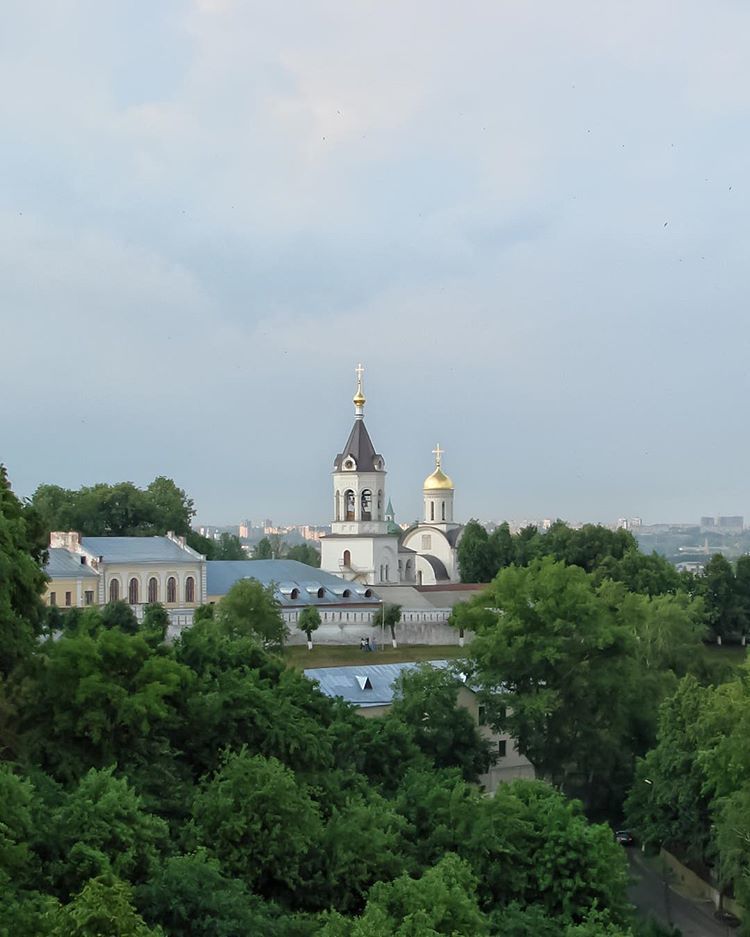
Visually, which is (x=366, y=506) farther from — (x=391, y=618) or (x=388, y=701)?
(x=388, y=701)

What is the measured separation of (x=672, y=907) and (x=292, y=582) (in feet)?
116

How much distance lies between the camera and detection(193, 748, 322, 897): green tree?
68.2ft

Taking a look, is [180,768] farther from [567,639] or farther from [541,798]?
[567,639]

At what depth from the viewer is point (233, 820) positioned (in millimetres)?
20938

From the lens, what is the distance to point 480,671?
109 ft

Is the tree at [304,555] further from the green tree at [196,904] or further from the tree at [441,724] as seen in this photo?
the green tree at [196,904]

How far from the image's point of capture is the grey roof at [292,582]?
60062 millimetres

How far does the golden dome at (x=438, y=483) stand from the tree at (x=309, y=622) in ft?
84.3

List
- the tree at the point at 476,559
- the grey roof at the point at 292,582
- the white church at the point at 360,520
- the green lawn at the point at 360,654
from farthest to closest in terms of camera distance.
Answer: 1. the tree at the point at 476,559
2. the white church at the point at 360,520
3. the grey roof at the point at 292,582
4. the green lawn at the point at 360,654

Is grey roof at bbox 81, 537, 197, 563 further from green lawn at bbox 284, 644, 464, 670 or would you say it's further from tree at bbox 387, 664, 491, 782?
tree at bbox 387, 664, 491, 782

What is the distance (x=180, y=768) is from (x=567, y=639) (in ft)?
39.4

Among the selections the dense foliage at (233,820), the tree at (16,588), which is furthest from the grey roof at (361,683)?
the tree at (16,588)

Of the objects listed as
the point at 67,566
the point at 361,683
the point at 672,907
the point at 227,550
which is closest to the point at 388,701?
the point at 361,683

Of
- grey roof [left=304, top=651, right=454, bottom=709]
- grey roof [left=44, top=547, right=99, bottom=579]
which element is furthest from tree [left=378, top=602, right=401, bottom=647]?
grey roof [left=304, top=651, right=454, bottom=709]
